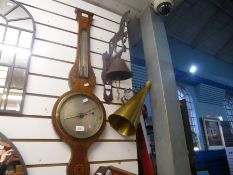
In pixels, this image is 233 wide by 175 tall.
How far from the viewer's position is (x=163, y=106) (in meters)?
1.51

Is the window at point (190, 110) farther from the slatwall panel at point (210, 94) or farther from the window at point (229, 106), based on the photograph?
the window at point (229, 106)

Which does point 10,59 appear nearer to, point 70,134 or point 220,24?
point 70,134

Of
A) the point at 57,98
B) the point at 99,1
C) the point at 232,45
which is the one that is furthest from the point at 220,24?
the point at 57,98

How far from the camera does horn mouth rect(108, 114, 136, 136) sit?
142cm

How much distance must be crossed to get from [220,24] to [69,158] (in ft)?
13.8

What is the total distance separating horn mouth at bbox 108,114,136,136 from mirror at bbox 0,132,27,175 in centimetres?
64

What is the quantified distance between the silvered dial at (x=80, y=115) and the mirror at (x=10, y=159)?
302 mm

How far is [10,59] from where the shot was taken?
125cm

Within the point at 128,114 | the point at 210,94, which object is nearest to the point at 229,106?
the point at 210,94

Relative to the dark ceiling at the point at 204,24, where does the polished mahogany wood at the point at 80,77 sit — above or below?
below

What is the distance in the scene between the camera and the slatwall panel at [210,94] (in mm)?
4453

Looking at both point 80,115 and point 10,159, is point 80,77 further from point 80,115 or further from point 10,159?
point 10,159

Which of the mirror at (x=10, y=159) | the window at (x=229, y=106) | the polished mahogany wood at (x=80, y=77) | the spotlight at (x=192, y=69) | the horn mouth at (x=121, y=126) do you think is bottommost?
the mirror at (x=10, y=159)

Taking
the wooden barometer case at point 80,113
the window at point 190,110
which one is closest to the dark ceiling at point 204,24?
the window at point 190,110
